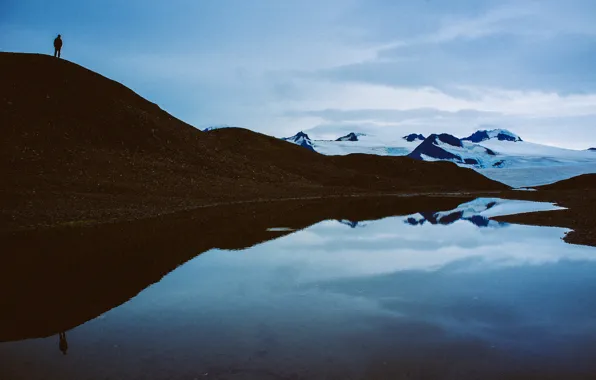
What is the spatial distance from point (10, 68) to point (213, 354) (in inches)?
3828

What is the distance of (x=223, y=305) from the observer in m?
16.4

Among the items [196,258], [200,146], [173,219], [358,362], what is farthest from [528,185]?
[358,362]

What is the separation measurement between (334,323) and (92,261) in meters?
13.6

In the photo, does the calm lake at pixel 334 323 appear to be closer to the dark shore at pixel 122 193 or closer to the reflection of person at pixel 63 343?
the reflection of person at pixel 63 343

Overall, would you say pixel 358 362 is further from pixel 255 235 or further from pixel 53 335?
pixel 255 235

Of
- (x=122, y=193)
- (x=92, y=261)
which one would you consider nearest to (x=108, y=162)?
(x=122, y=193)

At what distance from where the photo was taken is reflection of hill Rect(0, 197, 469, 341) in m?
15.3

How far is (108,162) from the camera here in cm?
6794

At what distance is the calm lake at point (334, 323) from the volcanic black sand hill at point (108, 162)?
66.7 feet

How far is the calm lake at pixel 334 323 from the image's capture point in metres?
11.0

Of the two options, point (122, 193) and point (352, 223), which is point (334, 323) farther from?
point (122, 193)

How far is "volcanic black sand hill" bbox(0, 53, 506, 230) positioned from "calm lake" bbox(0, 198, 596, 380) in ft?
66.7

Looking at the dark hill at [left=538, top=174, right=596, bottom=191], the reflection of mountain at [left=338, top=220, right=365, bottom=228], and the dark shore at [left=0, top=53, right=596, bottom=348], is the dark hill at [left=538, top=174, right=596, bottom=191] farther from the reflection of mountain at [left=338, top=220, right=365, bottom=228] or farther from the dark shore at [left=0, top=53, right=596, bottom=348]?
the reflection of mountain at [left=338, top=220, right=365, bottom=228]

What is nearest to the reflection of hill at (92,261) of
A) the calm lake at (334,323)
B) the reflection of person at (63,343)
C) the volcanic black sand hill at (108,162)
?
the calm lake at (334,323)
